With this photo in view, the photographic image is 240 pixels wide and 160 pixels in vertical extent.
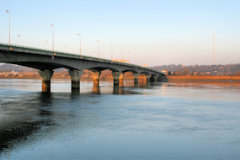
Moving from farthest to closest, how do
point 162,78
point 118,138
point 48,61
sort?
point 162,78 < point 48,61 < point 118,138

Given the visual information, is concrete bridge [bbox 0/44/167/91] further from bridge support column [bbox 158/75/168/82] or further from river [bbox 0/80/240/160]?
bridge support column [bbox 158/75/168/82]

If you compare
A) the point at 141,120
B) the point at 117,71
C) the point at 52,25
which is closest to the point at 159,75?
the point at 117,71

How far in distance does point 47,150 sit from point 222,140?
9973 mm

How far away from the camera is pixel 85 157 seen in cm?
1152

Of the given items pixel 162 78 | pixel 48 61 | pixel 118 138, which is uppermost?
pixel 48 61

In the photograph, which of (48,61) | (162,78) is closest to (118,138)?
(48,61)

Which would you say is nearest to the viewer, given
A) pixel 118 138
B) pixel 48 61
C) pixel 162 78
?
pixel 118 138

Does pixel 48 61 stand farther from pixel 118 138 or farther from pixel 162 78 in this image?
pixel 162 78

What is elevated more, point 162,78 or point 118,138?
point 162,78

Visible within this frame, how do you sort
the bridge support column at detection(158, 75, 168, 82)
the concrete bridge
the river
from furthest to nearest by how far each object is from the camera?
the bridge support column at detection(158, 75, 168, 82), the concrete bridge, the river

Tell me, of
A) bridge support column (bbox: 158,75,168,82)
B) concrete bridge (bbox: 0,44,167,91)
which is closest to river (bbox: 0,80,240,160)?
concrete bridge (bbox: 0,44,167,91)

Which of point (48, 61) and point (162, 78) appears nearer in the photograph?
point (48, 61)

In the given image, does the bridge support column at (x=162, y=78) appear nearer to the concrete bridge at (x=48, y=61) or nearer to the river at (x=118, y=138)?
the concrete bridge at (x=48, y=61)

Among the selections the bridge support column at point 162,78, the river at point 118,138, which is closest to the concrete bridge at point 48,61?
the river at point 118,138
